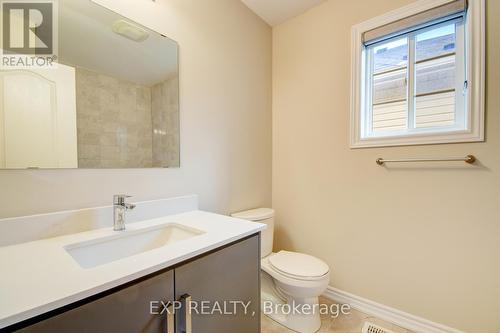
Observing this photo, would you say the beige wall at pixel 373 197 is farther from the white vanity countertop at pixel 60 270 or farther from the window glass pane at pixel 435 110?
the white vanity countertop at pixel 60 270

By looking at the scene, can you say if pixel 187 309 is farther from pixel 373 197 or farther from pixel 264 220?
pixel 373 197

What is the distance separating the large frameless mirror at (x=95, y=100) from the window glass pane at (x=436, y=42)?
163 cm

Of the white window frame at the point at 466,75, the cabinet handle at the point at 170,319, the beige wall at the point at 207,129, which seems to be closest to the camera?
the cabinet handle at the point at 170,319

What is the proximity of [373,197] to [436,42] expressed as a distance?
1104mm

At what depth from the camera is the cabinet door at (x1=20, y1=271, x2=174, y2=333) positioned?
50cm

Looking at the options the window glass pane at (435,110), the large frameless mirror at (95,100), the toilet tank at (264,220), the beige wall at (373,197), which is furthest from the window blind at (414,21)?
the toilet tank at (264,220)

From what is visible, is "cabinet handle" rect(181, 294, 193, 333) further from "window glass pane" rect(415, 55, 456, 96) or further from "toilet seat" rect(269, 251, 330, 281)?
"window glass pane" rect(415, 55, 456, 96)

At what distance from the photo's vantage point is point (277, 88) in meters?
2.11

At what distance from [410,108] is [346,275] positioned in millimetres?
1328

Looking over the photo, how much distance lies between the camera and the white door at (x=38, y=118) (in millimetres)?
820

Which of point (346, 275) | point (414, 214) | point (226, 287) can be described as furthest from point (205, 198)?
point (414, 214)

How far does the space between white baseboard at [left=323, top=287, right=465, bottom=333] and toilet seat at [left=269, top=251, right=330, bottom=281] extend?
488 mm

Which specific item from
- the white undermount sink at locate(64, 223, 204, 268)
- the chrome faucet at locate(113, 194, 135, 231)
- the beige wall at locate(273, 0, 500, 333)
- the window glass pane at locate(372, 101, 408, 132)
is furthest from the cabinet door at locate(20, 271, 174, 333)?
the window glass pane at locate(372, 101, 408, 132)

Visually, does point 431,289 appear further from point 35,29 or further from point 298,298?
point 35,29
